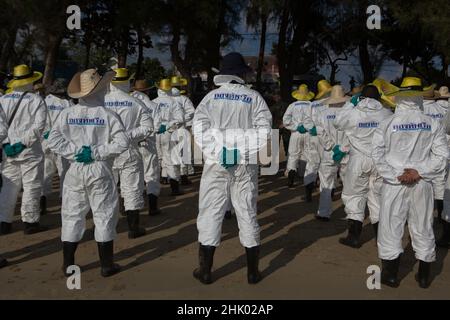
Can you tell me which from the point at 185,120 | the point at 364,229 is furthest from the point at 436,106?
the point at 185,120

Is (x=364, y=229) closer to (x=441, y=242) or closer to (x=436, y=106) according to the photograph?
(x=441, y=242)

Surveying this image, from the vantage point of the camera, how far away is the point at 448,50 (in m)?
14.7

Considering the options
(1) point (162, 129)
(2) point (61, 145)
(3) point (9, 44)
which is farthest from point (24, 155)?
(3) point (9, 44)

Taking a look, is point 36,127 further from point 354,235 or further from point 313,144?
point 313,144

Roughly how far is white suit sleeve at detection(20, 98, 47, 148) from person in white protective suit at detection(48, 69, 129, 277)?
1.66m

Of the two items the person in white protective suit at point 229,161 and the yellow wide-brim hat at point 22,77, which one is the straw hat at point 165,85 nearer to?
the yellow wide-brim hat at point 22,77

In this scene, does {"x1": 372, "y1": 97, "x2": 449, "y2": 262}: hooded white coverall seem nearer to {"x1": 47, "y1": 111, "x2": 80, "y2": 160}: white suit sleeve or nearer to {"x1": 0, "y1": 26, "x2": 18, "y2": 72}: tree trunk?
{"x1": 47, "y1": 111, "x2": 80, "y2": 160}: white suit sleeve

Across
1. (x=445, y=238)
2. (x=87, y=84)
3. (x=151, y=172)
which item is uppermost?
(x=87, y=84)

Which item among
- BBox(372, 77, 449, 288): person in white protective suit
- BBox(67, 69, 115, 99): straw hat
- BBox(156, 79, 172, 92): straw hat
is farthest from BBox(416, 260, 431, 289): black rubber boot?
BBox(156, 79, 172, 92): straw hat

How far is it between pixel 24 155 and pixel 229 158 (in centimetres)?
322

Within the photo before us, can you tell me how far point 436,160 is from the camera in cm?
484

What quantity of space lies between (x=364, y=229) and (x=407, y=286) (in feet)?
7.33

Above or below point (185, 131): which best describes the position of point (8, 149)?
above

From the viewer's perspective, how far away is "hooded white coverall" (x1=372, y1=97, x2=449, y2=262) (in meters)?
4.83
